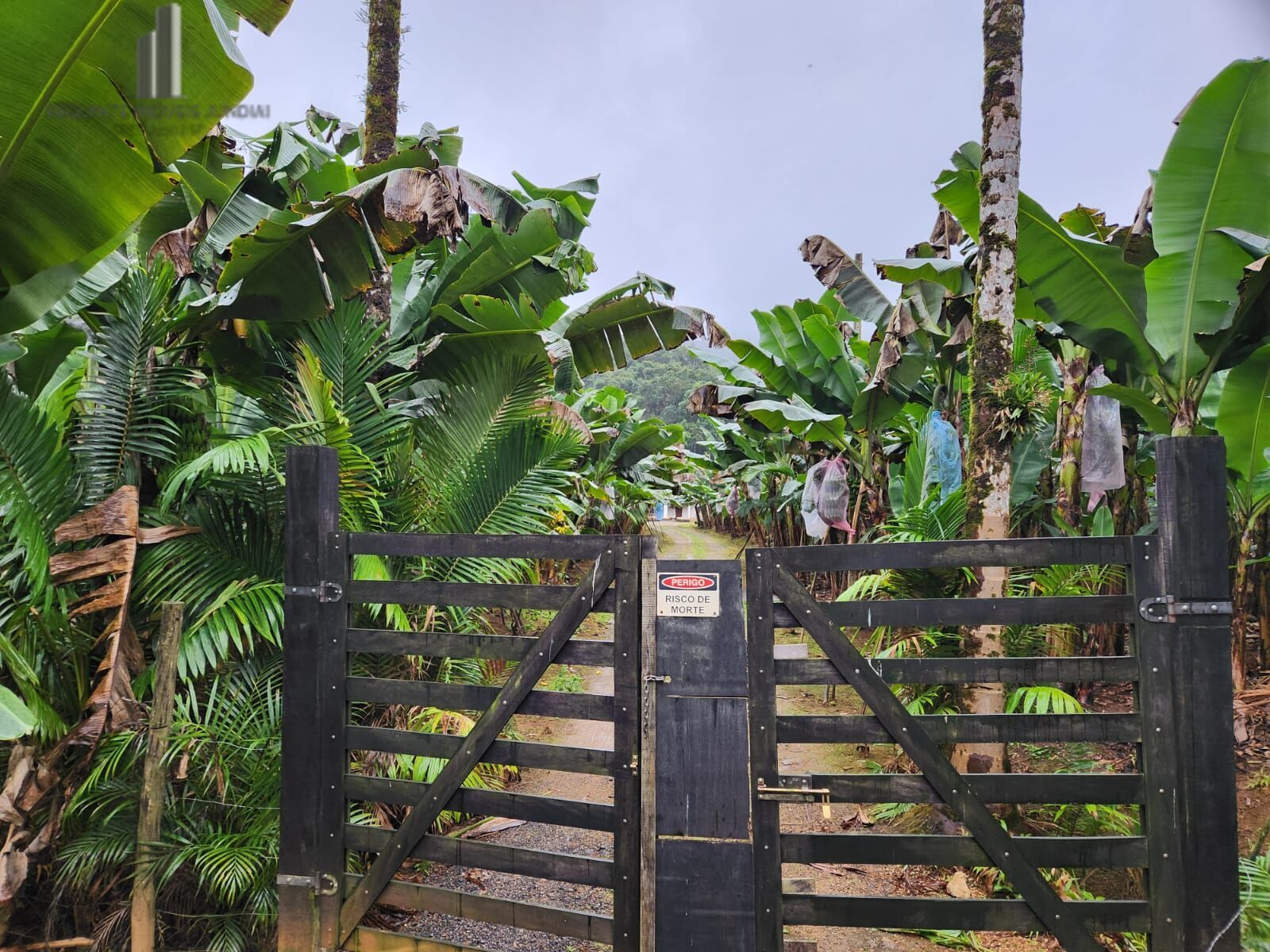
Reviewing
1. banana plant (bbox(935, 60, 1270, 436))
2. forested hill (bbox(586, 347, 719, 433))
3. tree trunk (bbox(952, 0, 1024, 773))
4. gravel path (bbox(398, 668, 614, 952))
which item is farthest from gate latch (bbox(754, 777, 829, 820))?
forested hill (bbox(586, 347, 719, 433))

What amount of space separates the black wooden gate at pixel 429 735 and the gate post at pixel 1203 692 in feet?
6.54

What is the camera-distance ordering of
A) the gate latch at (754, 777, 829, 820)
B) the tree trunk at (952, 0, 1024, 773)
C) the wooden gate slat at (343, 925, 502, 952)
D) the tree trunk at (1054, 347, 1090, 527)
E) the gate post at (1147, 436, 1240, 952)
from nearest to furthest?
the gate post at (1147, 436, 1240, 952) < the gate latch at (754, 777, 829, 820) < the wooden gate slat at (343, 925, 502, 952) < the tree trunk at (952, 0, 1024, 773) < the tree trunk at (1054, 347, 1090, 527)

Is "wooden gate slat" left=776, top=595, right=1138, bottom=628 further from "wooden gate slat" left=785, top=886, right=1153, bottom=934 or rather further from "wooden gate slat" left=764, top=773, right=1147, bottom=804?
"wooden gate slat" left=785, top=886, right=1153, bottom=934

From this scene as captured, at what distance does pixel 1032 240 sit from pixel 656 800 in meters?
4.43

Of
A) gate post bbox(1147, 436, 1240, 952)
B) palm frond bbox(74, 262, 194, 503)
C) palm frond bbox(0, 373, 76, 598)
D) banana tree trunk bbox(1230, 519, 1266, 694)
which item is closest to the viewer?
gate post bbox(1147, 436, 1240, 952)

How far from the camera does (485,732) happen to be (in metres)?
3.08

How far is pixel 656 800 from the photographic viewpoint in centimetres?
293

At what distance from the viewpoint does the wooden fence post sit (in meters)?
3.41

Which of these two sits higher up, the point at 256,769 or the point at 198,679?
the point at 198,679

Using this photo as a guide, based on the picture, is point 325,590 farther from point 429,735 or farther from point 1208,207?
point 1208,207

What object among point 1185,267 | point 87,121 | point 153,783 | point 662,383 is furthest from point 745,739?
point 662,383

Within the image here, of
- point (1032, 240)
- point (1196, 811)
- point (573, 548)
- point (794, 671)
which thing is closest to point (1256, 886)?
point (1196, 811)

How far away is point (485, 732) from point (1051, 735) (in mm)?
2213

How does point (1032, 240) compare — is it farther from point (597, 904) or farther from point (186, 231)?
point (186, 231)
